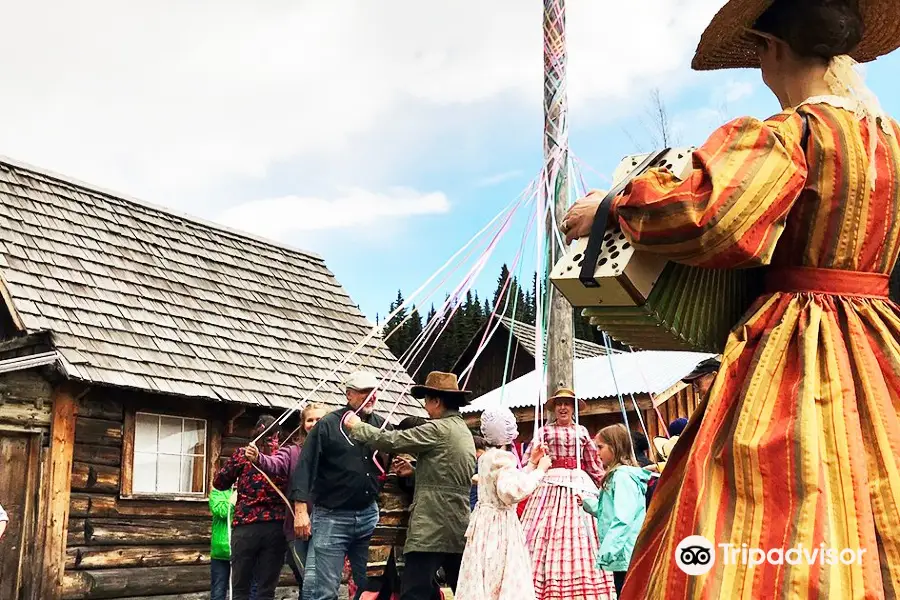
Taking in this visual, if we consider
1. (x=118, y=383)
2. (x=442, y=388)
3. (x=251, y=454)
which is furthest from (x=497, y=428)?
(x=118, y=383)

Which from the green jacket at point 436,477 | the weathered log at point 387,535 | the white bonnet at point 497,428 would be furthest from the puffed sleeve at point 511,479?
the weathered log at point 387,535

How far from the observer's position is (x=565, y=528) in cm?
749

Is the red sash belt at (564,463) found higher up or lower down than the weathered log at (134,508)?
higher up

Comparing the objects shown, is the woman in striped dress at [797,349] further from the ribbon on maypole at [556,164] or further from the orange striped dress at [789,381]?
the ribbon on maypole at [556,164]

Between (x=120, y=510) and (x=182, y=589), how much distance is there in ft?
3.87

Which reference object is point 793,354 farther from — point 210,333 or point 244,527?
point 210,333

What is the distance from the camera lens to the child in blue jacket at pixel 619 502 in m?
6.25

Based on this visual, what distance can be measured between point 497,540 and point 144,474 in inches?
221

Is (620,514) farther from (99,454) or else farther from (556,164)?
(99,454)

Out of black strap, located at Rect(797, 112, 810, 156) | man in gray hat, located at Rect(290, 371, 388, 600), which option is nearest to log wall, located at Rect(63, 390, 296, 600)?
man in gray hat, located at Rect(290, 371, 388, 600)

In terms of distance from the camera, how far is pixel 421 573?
6.00m

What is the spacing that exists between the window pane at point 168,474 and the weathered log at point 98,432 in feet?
2.12

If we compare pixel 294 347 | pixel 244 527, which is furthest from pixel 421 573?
pixel 294 347

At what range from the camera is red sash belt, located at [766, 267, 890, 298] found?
2.14 meters
